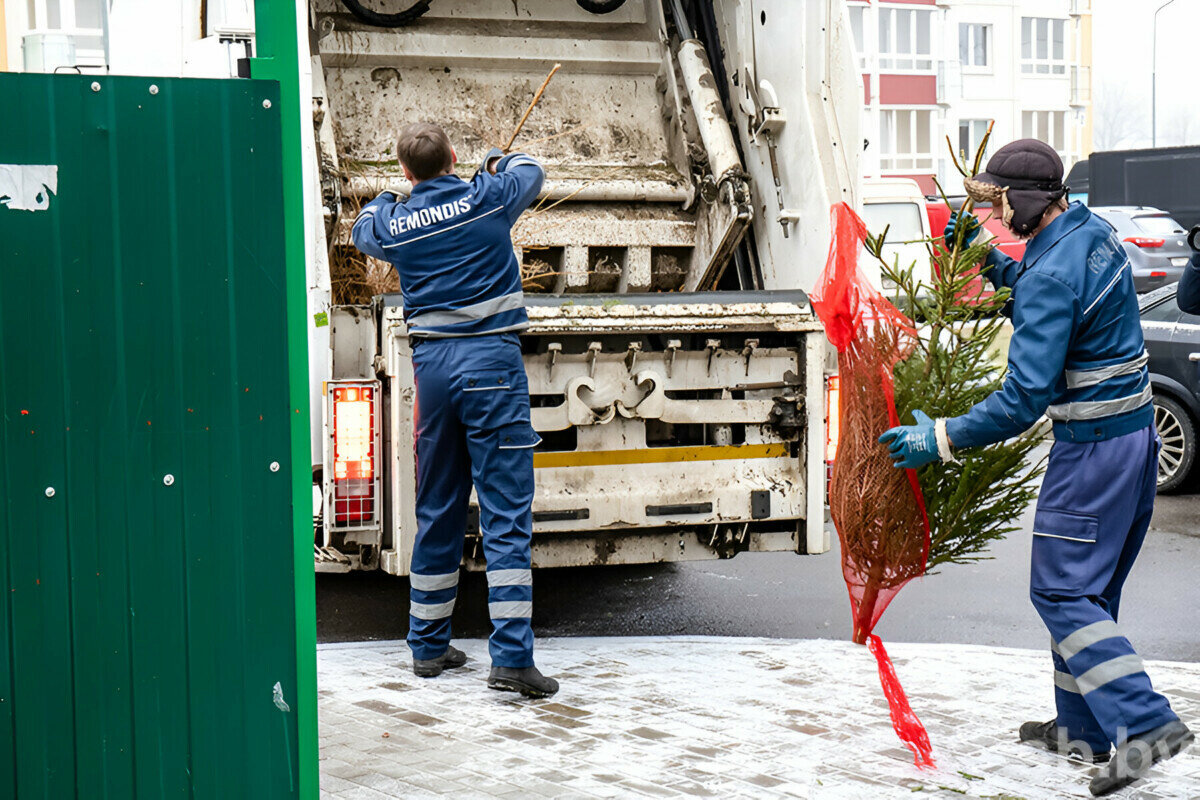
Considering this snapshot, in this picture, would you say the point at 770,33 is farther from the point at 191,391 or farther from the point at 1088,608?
the point at 191,391

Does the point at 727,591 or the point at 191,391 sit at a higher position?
the point at 191,391

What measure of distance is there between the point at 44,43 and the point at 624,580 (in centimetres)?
437

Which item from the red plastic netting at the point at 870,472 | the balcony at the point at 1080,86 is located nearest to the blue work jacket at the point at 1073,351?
the red plastic netting at the point at 870,472

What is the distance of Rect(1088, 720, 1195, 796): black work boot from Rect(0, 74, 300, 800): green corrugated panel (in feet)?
6.64

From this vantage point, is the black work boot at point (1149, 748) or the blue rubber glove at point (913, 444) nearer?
the black work boot at point (1149, 748)

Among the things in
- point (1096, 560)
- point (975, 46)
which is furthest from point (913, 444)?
point (975, 46)

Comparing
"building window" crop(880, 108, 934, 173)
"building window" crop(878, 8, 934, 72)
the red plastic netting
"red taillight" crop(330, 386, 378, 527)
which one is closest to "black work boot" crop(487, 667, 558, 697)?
"red taillight" crop(330, 386, 378, 527)

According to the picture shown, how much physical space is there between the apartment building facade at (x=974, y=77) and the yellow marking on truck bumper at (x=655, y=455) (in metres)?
36.3

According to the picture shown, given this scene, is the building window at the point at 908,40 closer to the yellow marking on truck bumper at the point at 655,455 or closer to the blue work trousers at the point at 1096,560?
the yellow marking on truck bumper at the point at 655,455

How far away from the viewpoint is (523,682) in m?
4.54

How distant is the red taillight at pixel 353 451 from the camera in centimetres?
494

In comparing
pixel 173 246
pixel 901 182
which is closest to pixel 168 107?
pixel 173 246

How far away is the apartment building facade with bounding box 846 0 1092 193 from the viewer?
44.8 m

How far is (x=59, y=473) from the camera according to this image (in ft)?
8.77
